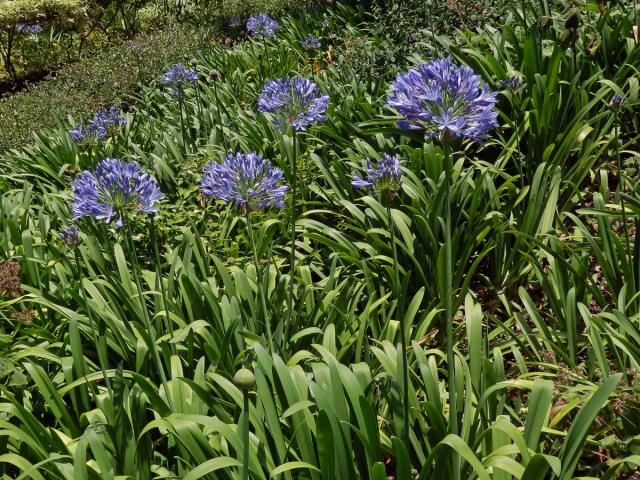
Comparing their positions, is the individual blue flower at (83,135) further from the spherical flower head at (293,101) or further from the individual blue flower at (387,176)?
the individual blue flower at (387,176)

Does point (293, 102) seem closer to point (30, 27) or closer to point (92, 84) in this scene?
point (92, 84)

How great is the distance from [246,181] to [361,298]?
3.57 ft

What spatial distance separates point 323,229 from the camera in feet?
10.5

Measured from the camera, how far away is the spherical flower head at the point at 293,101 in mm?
2469

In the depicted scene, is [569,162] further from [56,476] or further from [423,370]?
[56,476]

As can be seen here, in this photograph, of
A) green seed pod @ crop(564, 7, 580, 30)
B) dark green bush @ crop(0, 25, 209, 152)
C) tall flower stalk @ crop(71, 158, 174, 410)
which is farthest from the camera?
dark green bush @ crop(0, 25, 209, 152)

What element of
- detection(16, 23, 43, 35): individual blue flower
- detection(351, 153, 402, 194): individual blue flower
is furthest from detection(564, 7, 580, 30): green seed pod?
detection(16, 23, 43, 35): individual blue flower

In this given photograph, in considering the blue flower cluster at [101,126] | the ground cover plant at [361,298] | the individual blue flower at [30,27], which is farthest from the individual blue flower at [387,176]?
the individual blue flower at [30,27]

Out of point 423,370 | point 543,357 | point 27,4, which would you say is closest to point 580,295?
point 543,357

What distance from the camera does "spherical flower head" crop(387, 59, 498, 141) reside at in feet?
5.24

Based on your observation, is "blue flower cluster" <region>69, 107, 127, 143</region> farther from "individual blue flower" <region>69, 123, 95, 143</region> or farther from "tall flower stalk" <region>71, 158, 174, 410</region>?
"tall flower stalk" <region>71, 158, 174, 410</region>

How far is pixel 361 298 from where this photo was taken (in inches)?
118

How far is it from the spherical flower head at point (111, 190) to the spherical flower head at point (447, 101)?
2.93 feet

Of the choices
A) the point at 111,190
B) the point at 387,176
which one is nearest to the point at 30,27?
the point at 111,190
